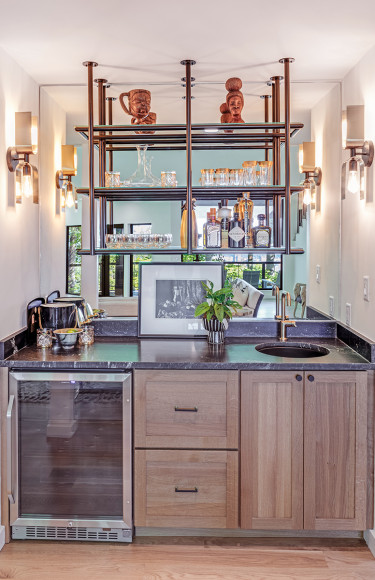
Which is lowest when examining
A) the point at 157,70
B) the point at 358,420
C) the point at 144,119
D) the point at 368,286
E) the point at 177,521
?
the point at 177,521

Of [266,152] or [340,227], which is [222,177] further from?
[340,227]

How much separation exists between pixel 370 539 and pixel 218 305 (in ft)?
4.51

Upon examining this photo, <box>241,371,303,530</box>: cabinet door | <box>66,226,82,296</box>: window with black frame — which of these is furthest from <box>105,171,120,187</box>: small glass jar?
<box>241,371,303,530</box>: cabinet door

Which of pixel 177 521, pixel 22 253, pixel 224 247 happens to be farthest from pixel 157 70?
pixel 177 521

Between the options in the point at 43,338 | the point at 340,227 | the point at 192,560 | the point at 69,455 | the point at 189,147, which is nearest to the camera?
the point at 192,560

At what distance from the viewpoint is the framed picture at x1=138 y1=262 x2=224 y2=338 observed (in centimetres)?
319

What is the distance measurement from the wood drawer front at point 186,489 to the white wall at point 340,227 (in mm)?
1014

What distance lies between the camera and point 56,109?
3271mm

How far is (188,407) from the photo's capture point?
2.57m

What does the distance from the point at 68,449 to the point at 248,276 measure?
1.41 meters

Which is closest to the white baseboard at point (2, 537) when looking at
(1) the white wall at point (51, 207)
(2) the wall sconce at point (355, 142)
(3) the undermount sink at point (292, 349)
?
(1) the white wall at point (51, 207)

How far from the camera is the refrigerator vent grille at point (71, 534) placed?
261 centimetres

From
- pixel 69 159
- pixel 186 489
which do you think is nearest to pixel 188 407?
pixel 186 489

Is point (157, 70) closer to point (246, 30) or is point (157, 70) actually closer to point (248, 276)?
point (246, 30)
